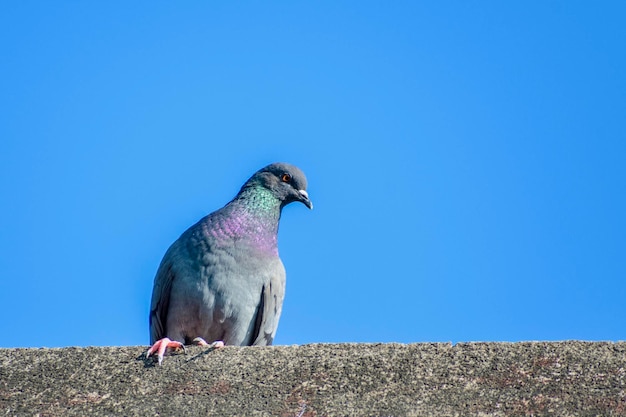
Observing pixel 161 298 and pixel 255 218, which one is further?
pixel 255 218

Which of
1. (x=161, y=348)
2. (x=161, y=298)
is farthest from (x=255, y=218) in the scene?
(x=161, y=348)

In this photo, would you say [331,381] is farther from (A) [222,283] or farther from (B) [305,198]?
(B) [305,198]

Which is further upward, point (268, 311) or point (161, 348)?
point (268, 311)

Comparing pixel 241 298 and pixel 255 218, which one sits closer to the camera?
pixel 241 298

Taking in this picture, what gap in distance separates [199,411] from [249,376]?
0.30 meters

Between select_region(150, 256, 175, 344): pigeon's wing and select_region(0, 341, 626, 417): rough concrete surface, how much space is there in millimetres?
3353

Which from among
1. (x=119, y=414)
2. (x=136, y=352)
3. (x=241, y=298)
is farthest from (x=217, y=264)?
(x=119, y=414)

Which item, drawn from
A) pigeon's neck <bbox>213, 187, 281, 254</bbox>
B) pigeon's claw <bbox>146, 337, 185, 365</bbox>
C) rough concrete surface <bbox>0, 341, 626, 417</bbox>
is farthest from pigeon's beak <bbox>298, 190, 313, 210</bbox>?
rough concrete surface <bbox>0, 341, 626, 417</bbox>

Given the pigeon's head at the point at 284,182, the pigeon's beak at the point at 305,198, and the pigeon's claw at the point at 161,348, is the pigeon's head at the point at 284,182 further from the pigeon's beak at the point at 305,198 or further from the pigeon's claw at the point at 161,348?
the pigeon's claw at the point at 161,348

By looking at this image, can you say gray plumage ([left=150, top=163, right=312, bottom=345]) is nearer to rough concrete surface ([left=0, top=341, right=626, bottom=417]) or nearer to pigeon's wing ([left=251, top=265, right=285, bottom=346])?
pigeon's wing ([left=251, top=265, right=285, bottom=346])

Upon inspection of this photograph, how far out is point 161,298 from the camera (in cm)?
764

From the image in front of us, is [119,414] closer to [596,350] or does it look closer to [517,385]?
[517,385]

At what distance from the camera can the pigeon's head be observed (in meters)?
8.51

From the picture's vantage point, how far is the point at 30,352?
4277mm
